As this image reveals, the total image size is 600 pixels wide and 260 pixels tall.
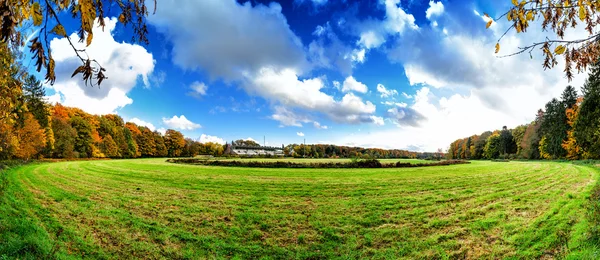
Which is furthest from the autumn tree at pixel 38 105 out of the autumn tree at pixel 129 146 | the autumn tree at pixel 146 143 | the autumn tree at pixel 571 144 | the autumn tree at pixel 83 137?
the autumn tree at pixel 571 144

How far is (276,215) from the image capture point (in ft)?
28.8

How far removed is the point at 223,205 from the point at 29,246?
524 cm

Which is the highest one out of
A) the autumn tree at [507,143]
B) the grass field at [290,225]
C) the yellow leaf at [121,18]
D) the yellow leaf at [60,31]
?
the autumn tree at [507,143]

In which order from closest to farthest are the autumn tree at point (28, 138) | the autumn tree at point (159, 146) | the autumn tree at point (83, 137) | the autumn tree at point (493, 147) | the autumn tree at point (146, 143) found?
the autumn tree at point (28, 138) < the autumn tree at point (83, 137) < the autumn tree at point (146, 143) < the autumn tree at point (159, 146) < the autumn tree at point (493, 147)

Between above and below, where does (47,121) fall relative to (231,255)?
above

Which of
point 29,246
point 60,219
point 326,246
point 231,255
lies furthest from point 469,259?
point 60,219

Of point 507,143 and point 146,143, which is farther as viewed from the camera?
point 507,143

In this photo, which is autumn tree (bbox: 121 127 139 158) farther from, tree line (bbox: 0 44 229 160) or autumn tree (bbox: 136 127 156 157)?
autumn tree (bbox: 136 127 156 157)

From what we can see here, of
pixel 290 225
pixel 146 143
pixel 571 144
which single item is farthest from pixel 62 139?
pixel 571 144

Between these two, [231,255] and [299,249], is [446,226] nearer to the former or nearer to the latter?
[299,249]

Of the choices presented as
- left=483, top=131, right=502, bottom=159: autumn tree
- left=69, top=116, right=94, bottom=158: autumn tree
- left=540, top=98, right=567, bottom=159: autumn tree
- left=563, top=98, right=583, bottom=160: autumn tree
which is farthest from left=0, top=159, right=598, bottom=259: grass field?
left=483, top=131, right=502, bottom=159: autumn tree

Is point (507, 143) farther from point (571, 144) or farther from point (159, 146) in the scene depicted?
point (159, 146)

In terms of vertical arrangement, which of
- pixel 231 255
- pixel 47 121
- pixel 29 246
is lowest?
pixel 231 255

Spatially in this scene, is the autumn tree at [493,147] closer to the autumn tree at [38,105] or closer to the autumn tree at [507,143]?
the autumn tree at [507,143]
